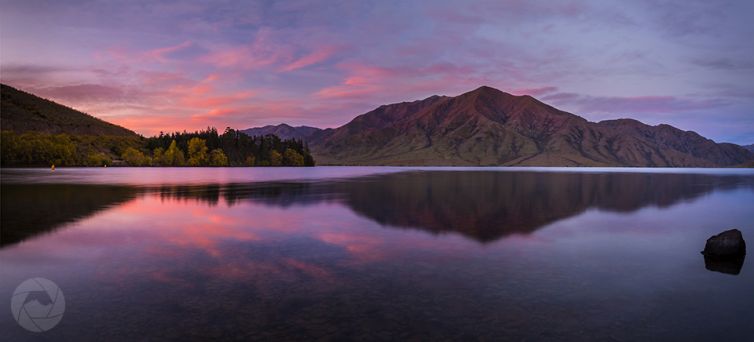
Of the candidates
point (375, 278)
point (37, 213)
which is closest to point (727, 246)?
point (375, 278)

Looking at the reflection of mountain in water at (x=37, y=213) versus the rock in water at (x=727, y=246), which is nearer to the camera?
the rock in water at (x=727, y=246)

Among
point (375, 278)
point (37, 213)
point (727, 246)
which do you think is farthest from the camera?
point (37, 213)

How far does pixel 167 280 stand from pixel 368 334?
9.13 m

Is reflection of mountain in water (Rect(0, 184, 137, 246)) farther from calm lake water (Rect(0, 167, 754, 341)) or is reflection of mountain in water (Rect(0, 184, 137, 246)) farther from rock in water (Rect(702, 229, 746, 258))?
rock in water (Rect(702, 229, 746, 258))

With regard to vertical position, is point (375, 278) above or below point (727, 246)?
below

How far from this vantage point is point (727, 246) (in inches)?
915

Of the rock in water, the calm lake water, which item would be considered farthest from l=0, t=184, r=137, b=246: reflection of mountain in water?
the rock in water

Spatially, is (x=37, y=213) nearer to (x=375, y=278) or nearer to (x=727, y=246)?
(x=375, y=278)

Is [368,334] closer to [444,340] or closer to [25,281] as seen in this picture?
[444,340]

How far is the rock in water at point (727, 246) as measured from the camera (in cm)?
2320

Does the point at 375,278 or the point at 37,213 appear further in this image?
the point at 37,213

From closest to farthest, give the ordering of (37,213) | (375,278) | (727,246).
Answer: (375,278) → (727,246) → (37,213)

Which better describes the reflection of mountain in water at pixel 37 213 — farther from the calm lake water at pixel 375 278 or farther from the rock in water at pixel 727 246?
the rock in water at pixel 727 246

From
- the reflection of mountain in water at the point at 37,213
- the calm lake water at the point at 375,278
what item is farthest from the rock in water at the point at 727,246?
the reflection of mountain in water at the point at 37,213
